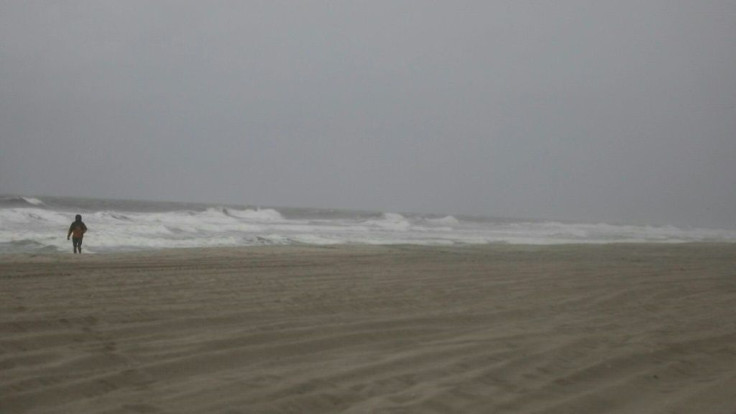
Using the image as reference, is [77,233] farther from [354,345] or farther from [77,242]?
[354,345]

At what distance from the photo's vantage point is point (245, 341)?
4.60 meters

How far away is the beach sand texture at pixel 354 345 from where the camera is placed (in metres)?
3.34

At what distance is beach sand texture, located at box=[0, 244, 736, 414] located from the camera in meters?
3.34

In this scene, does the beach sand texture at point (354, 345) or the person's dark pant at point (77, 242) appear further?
the person's dark pant at point (77, 242)

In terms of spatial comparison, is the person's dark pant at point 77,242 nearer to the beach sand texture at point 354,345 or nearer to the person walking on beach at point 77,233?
the person walking on beach at point 77,233

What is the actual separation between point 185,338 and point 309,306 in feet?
5.99

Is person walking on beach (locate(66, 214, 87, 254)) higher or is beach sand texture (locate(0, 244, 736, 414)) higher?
person walking on beach (locate(66, 214, 87, 254))

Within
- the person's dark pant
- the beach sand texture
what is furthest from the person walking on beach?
the beach sand texture

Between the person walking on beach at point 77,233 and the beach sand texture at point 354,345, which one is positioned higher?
the person walking on beach at point 77,233

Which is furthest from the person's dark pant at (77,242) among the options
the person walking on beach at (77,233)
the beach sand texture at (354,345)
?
the beach sand texture at (354,345)

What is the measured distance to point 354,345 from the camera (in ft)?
15.2

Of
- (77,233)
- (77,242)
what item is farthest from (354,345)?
(77,242)

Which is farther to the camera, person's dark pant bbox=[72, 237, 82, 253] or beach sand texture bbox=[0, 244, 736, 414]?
person's dark pant bbox=[72, 237, 82, 253]

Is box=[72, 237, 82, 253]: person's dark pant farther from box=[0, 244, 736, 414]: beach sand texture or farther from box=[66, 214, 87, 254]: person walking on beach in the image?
box=[0, 244, 736, 414]: beach sand texture
